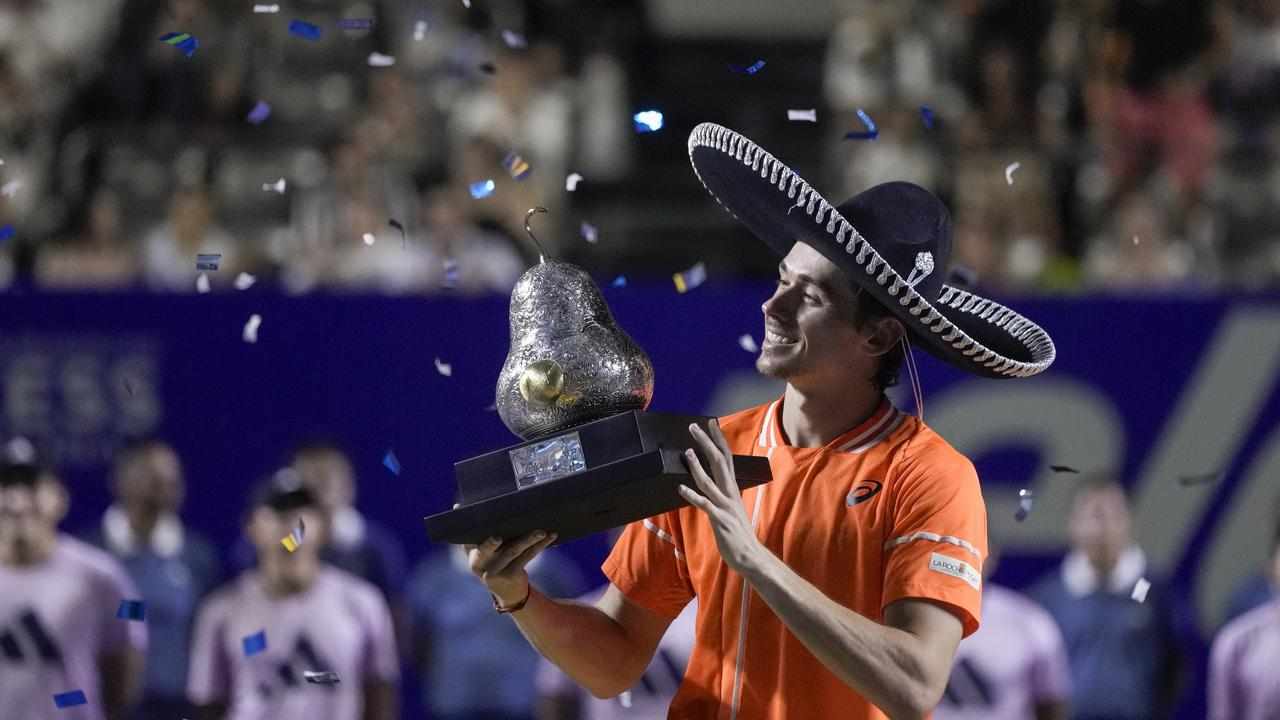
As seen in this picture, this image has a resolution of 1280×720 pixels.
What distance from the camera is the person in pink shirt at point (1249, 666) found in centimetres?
677

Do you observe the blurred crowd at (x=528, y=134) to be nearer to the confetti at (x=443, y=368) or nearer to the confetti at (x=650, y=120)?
the confetti at (x=443, y=368)

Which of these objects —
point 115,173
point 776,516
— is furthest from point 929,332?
point 115,173

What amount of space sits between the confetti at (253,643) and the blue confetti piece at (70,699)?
2.03 feet

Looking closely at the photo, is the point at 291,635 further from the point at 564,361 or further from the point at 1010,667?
the point at 564,361

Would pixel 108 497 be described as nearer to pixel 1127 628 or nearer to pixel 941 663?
pixel 1127 628

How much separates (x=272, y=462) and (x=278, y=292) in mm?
667

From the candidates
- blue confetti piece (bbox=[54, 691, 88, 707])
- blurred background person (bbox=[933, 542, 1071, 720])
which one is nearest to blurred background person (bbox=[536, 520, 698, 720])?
blurred background person (bbox=[933, 542, 1071, 720])

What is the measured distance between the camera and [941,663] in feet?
10.1

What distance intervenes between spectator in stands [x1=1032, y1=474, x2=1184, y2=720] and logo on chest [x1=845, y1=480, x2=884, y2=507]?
379cm

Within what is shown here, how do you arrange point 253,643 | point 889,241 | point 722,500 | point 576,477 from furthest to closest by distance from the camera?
1. point 253,643
2. point 889,241
3. point 576,477
4. point 722,500

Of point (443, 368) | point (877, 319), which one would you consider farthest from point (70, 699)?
point (877, 319)

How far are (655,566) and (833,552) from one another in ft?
1.43

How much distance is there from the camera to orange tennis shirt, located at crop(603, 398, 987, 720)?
10.5 ft

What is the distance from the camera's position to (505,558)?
126 inches
